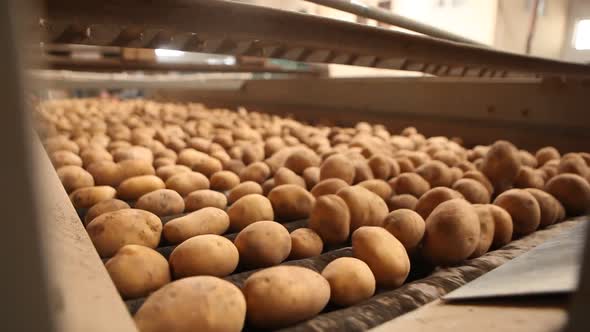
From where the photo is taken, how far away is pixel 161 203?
0.82 meters

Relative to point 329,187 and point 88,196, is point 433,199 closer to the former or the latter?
point 329,187

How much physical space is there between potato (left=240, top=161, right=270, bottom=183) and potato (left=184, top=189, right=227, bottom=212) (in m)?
0.19

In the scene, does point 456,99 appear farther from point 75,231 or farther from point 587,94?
point 75,231

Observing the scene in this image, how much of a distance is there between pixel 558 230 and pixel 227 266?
0.58m

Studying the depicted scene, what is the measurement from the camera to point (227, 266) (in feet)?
1.93

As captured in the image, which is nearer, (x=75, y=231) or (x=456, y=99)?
(x=75, y=231)

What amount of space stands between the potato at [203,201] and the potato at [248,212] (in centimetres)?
9

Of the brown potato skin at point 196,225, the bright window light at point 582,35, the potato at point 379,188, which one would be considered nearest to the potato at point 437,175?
the potato at point 379,188

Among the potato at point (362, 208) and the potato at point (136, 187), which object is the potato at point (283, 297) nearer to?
the potato at point (362, 208)

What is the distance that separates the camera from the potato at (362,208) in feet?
2.40

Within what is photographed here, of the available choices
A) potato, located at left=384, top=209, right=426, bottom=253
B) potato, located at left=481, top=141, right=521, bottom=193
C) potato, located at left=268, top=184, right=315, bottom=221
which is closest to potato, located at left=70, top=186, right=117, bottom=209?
potato, located at left=268, top=184, right=315, bottom=221

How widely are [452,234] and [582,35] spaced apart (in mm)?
4595

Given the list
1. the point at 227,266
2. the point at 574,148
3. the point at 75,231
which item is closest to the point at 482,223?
the point at 227,266

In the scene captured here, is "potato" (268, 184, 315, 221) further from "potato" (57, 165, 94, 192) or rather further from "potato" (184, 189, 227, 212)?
"potato" (57, 165, 94, 192)
